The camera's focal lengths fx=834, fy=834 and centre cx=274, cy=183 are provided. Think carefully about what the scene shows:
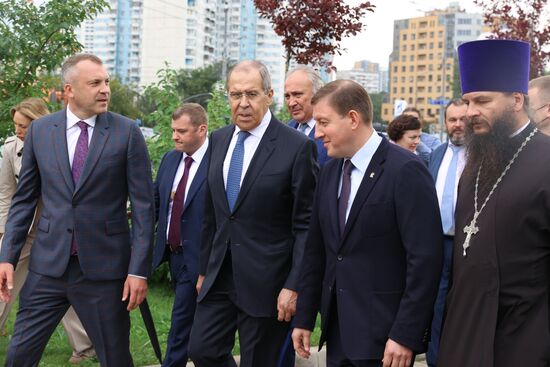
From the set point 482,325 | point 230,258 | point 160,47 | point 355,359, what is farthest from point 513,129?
point 160,47

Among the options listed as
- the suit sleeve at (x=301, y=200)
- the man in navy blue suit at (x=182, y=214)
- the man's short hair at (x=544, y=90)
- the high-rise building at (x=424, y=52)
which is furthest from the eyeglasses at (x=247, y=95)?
the high-rise building at (x=424, y=52)

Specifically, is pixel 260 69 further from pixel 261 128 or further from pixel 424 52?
pixel 424 52

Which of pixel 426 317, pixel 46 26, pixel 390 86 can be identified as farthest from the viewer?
pixel 390 86

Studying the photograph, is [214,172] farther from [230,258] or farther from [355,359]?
[355,359]

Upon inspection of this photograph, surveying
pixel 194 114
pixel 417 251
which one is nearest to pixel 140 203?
pixel 417 251

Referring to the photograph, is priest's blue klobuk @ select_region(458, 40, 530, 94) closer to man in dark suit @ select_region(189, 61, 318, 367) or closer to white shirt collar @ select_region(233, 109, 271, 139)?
man in dark suit @ select_region(189, 61, 318, 367)

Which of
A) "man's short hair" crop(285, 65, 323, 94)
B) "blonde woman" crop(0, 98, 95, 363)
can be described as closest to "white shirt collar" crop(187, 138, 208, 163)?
"man's short hair" crop(285, 65, 323, 94)

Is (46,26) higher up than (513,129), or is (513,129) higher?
(46,26)

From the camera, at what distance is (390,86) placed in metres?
178

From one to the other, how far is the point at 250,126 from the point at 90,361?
2.78 metres

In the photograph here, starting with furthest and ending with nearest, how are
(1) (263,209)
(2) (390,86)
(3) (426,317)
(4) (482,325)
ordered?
(2) (390,86) → (1) (263,209) → (3) (426,317) → (4) (482,325)

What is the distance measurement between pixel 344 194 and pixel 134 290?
1547 mm

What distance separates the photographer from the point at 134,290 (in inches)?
201

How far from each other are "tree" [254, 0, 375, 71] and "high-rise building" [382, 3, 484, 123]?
149498mm
